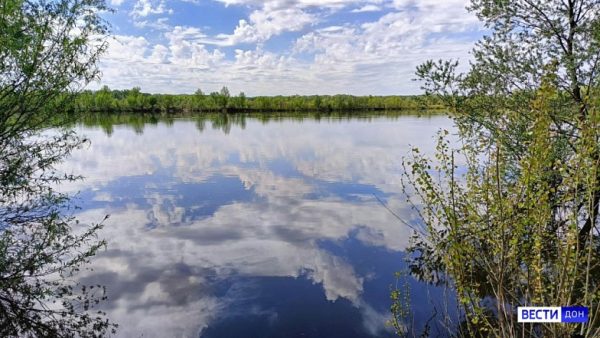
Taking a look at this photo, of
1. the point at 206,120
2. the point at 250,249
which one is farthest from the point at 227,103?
the point at 250,249

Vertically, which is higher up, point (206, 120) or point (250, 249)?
point (206, 120)

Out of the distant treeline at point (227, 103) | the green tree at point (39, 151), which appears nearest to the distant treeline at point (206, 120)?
the distant treeline at point (227, 103)

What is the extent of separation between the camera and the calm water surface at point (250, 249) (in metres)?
7.95

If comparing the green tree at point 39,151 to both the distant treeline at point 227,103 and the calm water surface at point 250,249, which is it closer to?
the calm water surface at point 250,249

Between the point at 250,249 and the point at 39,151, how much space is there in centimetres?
579

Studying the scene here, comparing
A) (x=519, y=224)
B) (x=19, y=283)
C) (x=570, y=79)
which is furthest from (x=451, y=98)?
(x=19, y=283)

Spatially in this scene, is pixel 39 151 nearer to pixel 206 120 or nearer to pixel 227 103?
pixel 206 120

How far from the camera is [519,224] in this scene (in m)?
3.16

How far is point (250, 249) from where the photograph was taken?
11633 millimetres

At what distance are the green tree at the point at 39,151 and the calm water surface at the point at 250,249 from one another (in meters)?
0.73

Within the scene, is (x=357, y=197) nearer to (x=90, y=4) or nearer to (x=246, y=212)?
(x=246, y=212)

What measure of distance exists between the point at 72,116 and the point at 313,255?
705cm

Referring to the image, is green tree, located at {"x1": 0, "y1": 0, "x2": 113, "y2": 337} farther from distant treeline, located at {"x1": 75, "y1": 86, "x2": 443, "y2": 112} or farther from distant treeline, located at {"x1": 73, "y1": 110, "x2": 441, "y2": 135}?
distant treeline, located at {"x1": 75, "y1": 86, "x2": 443, "y2": 112}

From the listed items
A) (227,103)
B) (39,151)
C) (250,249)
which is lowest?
(250,249)
